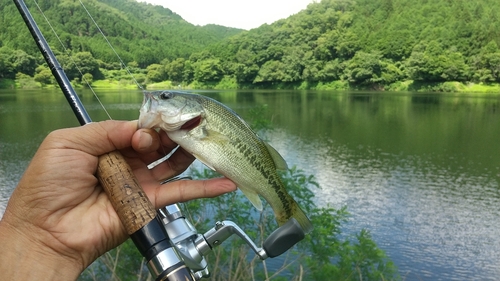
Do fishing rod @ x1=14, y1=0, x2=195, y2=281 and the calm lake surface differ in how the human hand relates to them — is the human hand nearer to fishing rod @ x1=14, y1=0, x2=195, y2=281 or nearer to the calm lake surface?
fishing rod @ x1=14, y1=0, x2=195, y2=281

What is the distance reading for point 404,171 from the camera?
61.3 feet

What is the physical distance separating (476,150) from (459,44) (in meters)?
64.5

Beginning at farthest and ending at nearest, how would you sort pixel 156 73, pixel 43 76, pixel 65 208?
pixel 156 73
pixel 43 76
pixel 65 208

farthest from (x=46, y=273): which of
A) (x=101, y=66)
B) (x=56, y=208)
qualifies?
(x=101, y=66)

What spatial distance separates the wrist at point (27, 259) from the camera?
1879 mm

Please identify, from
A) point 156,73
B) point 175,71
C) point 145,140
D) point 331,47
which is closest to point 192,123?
point 145,140

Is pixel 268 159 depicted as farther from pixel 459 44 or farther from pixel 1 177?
pixel 459 44

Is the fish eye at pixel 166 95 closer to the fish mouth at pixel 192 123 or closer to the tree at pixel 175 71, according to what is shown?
the fish mouth at pixel 192 123

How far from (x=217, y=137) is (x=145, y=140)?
39 centimetres

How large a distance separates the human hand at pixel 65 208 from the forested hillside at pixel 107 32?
499cm

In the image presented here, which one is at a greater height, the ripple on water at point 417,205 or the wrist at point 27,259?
the wrist at point 27,259

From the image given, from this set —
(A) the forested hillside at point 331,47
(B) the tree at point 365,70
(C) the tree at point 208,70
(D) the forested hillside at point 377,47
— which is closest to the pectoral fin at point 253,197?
(A) the forested hillside at point 331,47

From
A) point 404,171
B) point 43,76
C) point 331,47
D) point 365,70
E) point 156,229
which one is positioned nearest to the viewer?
point 156,229

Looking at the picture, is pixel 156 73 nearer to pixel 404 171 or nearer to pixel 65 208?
pixel 404 171
